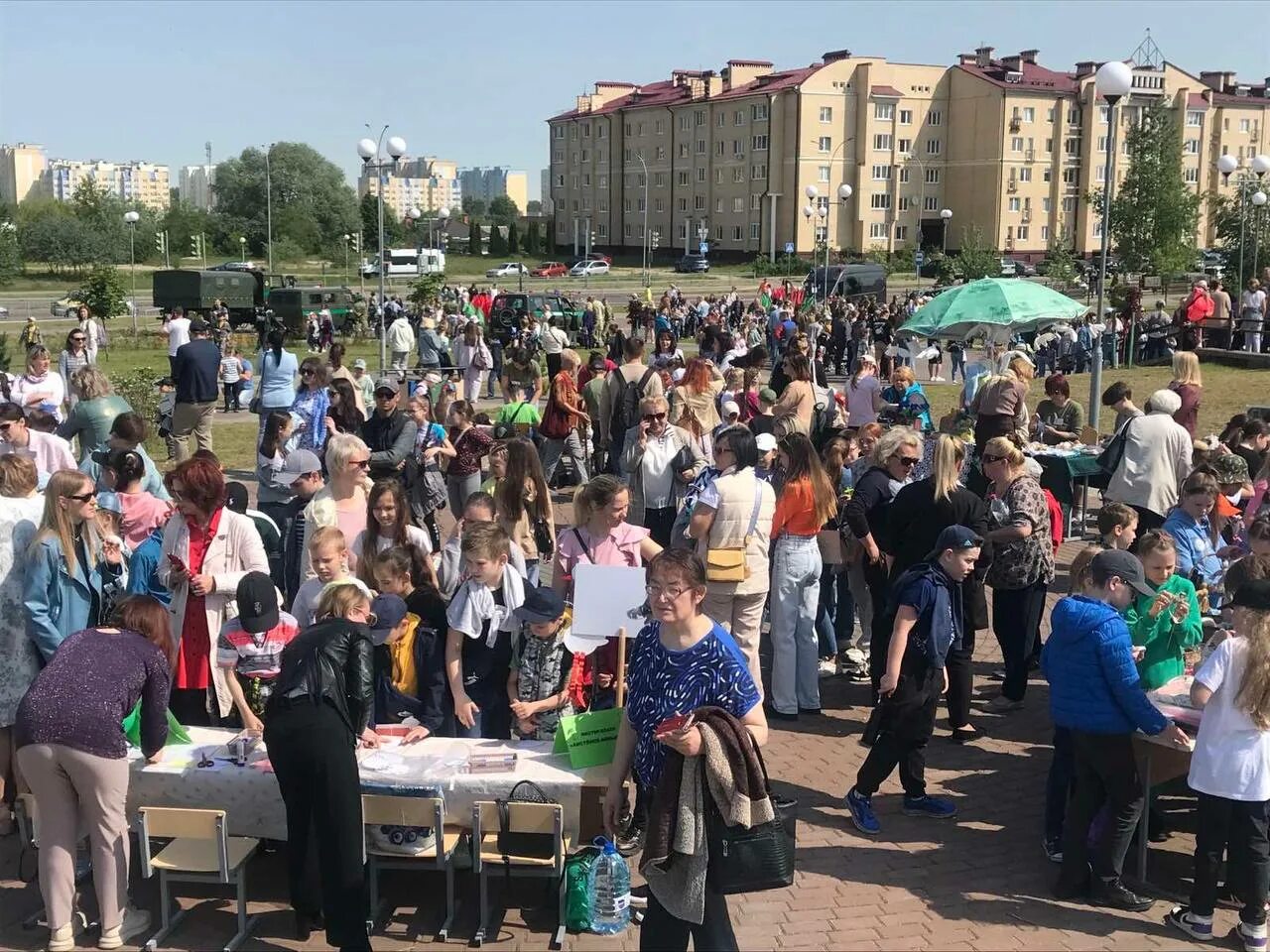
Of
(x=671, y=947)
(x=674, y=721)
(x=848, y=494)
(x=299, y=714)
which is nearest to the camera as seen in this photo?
(x=674, y=721)

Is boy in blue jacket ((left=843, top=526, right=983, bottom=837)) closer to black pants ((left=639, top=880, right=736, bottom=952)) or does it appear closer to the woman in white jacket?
black pants ((left=639, top=880, right=736, bottom=952))

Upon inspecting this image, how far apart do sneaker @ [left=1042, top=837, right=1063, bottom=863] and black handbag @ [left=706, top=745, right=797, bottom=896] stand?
2397mm

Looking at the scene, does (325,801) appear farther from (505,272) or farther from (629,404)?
(505,272)

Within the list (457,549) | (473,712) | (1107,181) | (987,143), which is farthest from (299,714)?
(987,143)

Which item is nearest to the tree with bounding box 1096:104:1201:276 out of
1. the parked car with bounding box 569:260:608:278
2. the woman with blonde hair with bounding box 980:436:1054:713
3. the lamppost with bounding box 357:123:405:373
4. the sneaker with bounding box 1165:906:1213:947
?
the lamppost with bounding box 357:123:405:373

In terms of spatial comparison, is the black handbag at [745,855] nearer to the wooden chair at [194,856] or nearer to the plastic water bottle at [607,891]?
the plastic water bottle at [607,891]

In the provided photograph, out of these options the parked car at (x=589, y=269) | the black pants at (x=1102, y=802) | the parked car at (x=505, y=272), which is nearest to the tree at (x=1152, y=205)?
the parked car at (x=589, y=269)

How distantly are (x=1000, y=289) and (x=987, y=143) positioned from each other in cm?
6991

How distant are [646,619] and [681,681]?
1562 mm

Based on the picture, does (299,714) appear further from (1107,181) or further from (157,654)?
(1107,181)

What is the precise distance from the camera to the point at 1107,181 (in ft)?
48.7

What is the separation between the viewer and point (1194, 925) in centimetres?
511

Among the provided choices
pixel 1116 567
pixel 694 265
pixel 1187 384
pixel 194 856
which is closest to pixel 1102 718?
pixel 1116 567

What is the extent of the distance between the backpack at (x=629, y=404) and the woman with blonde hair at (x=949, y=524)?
4.69 metres
